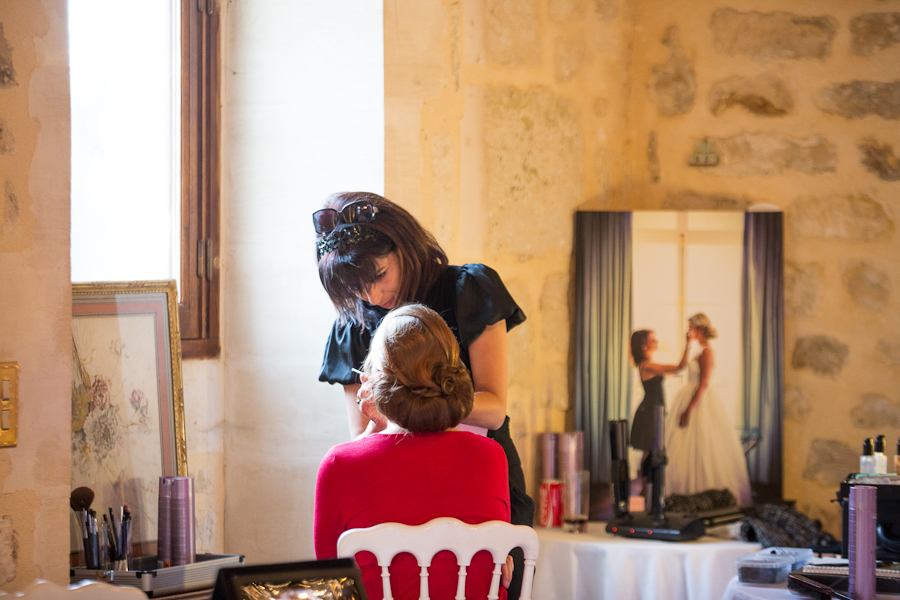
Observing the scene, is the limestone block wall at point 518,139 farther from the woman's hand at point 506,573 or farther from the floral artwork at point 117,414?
the woman's hand at point 506,573

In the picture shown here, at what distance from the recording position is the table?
247 cm

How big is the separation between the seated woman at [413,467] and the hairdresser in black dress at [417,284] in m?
0.31

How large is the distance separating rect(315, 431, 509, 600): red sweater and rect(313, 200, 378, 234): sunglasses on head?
0.55 meters

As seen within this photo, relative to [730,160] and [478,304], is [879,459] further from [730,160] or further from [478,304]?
[478,304]

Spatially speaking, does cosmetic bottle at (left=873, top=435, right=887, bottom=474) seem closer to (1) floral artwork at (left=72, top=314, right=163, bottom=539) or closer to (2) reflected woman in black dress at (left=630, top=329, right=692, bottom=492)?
(2) reflected woman in black dress at (left=630, top=329, right=692, bottom=492)

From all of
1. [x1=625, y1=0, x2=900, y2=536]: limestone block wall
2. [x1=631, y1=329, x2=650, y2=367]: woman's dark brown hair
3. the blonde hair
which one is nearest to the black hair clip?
[x1=631, y1=329, x2=650, y2=367]: woman's dark brown hair

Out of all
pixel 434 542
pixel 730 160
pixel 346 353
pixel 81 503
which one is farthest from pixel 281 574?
pixel 730 160

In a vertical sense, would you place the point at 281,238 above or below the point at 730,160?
below

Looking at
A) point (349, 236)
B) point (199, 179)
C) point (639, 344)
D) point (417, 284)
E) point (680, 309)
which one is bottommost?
point (639, 344)

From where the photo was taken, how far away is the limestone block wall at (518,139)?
2.42m

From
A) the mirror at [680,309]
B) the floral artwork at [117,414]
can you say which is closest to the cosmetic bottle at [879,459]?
the mirror at [680,309]

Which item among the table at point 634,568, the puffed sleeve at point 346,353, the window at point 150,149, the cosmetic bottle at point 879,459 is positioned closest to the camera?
the puffed sleeve at point 346,353

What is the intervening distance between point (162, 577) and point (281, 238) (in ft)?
3.76

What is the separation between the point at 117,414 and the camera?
1.94 m
